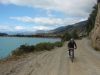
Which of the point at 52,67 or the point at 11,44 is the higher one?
the point at 52,67

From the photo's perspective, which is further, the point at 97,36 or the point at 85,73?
the point at 97,36

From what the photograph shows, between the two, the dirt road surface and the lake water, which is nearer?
the dirt road surface

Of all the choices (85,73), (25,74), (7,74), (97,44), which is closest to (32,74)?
(25,74)

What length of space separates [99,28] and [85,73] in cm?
2525

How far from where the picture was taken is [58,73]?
18312 millimetres

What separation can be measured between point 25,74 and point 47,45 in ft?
101

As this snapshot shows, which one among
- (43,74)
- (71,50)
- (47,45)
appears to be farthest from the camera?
(47,45)

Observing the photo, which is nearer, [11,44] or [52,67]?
[52,67]

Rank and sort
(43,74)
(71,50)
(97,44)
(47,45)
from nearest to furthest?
(43,74) → (71,50) → (97,44) → (47,45)

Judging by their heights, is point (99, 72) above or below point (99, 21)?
below

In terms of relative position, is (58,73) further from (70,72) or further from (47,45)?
(47,45)

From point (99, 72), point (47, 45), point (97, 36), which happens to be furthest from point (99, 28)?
point (99, 72)

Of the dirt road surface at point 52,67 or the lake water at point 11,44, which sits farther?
the lake water at point 11,44

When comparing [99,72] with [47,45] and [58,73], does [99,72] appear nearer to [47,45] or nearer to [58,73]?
[58,73]
